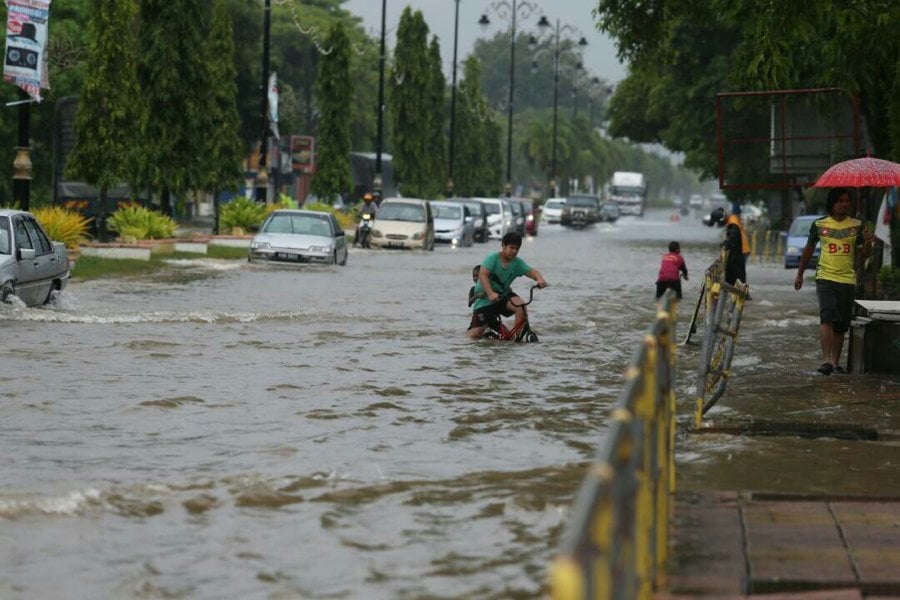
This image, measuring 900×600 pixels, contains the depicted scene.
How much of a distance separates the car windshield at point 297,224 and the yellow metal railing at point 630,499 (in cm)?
3032

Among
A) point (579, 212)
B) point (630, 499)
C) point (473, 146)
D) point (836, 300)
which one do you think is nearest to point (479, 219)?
point (579, 212)

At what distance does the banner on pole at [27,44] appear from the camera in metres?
27.9

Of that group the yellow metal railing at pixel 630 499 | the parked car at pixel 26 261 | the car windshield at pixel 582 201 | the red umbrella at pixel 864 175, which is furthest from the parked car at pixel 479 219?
the yellow metal railing at pixel 630 499

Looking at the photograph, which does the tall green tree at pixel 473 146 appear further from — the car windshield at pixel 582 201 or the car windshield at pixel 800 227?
the car windshield at pixel 800 227

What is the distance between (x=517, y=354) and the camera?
18516mm

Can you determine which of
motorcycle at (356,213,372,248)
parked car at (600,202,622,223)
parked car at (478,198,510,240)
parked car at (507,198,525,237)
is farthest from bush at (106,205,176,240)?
parked car at (600,202,622,223)

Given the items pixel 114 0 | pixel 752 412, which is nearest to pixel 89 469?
pixel 752 412

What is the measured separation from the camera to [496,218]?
6781cm

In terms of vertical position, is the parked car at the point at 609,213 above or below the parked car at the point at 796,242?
below

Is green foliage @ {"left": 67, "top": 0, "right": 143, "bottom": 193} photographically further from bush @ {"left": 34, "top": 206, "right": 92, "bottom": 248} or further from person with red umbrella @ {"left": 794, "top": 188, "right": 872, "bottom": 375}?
person with red umbrella @ {"left": 794, "top": 188, "right": 872, "bottom": 375}

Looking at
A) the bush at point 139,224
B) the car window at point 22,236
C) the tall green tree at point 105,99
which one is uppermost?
the tall green tree at point 105,99

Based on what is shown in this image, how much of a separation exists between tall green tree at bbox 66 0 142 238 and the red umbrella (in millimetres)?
24080

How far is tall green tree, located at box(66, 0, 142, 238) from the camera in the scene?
38906 millimetres

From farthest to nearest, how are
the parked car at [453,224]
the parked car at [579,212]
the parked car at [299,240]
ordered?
the parked car at [579,212] → the parked car at [453,224] → the parked car at [299,240]
